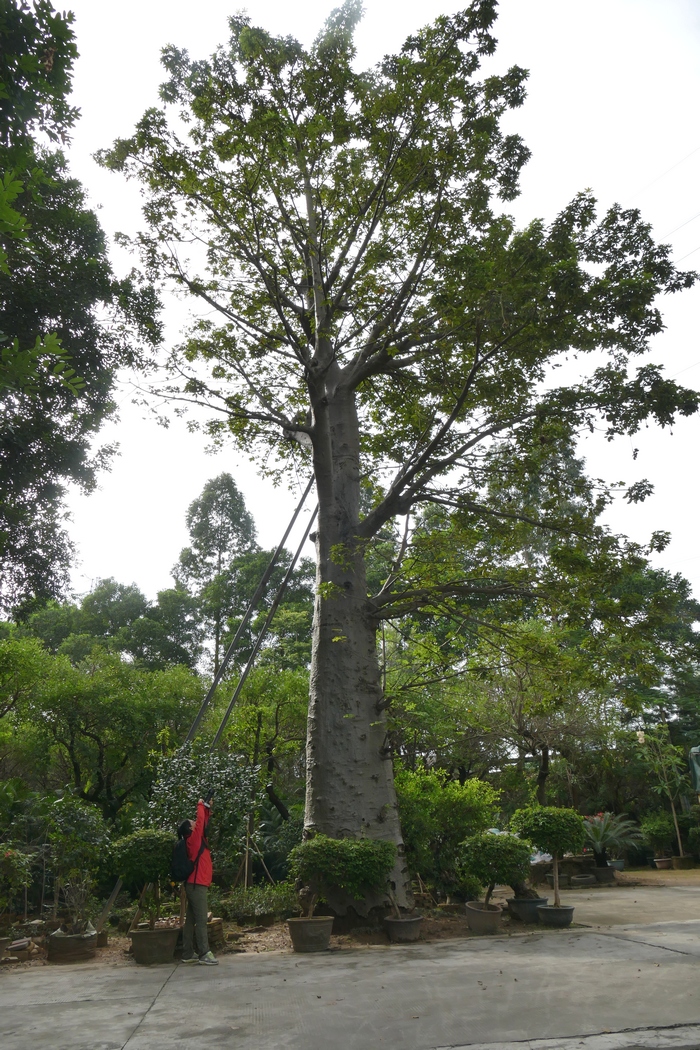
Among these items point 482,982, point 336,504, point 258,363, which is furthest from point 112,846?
point 258,363

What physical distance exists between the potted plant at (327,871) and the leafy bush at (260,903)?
1.26 meters

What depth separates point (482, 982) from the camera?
460 centimetres

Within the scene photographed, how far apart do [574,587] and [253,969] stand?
166 inches

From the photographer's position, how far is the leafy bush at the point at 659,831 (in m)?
16.2

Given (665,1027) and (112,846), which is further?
(112,846)

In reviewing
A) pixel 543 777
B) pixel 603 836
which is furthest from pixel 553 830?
pixel 603 836

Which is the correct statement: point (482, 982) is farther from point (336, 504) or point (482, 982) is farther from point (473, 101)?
point (473, 101)

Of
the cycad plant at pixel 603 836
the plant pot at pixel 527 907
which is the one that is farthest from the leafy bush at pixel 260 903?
the cycad plant at pixel 603 836

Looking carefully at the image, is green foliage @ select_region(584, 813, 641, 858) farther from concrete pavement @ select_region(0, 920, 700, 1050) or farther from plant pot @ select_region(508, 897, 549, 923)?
concrete pavement @ select_region(0, 920, 700, 1050)

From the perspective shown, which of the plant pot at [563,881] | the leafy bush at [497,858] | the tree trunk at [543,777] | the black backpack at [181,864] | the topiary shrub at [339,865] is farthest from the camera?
the plant pot at [563,881]

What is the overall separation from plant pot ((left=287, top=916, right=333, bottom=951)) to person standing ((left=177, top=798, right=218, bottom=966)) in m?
0.70

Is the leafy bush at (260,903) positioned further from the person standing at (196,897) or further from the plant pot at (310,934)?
the person standing at (196,897)

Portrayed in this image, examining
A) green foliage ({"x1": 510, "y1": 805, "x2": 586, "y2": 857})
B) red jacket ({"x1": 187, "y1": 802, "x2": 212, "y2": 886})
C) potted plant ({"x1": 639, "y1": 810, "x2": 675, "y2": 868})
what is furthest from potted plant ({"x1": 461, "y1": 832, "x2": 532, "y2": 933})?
potted plant ({"x1": 639, "y1": 810, "x2": 675, "y2": 868})

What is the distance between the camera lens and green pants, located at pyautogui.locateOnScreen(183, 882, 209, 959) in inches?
239
